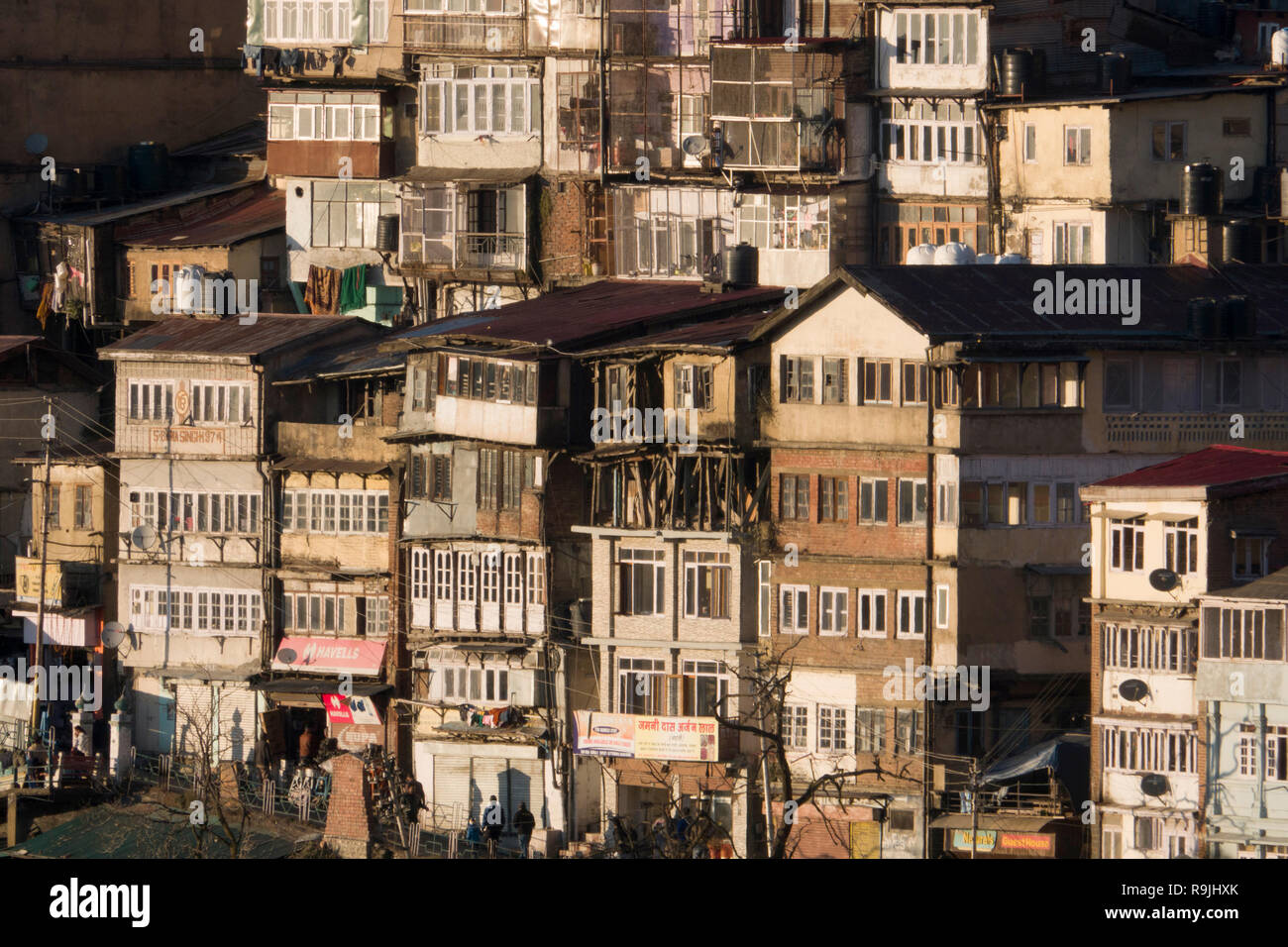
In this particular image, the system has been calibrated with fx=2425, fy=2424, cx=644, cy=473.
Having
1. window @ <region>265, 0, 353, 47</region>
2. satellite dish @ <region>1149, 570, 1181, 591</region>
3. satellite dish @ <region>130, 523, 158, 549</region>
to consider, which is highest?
window @ <region>265, 0, 353, 47</region>

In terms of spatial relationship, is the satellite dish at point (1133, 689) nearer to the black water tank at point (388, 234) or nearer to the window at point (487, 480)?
the window at point (487, 480)

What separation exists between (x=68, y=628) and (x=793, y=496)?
20619mm

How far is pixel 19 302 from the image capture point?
71625 millimetres

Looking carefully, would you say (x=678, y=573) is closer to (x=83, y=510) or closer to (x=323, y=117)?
(x=83, y=510)

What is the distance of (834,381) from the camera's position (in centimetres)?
4872

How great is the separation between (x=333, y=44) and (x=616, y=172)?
31.6ft

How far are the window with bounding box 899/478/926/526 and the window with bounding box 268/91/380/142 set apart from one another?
22.8 metres

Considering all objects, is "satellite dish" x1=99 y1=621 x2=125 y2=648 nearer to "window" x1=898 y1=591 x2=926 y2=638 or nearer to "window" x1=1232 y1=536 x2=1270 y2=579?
"window" x1=898 y1=591 x2=926 y2=638

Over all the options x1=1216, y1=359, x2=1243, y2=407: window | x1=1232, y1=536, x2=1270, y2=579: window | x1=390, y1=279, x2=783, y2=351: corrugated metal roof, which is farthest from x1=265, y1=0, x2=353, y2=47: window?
x1=1232, y1=536, x2=1270, y2=579: window

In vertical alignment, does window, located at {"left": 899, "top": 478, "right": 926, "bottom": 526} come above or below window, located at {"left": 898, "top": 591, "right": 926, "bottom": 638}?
above

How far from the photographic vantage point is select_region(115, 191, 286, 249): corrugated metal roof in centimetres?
6588

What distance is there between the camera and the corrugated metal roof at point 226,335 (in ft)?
191
